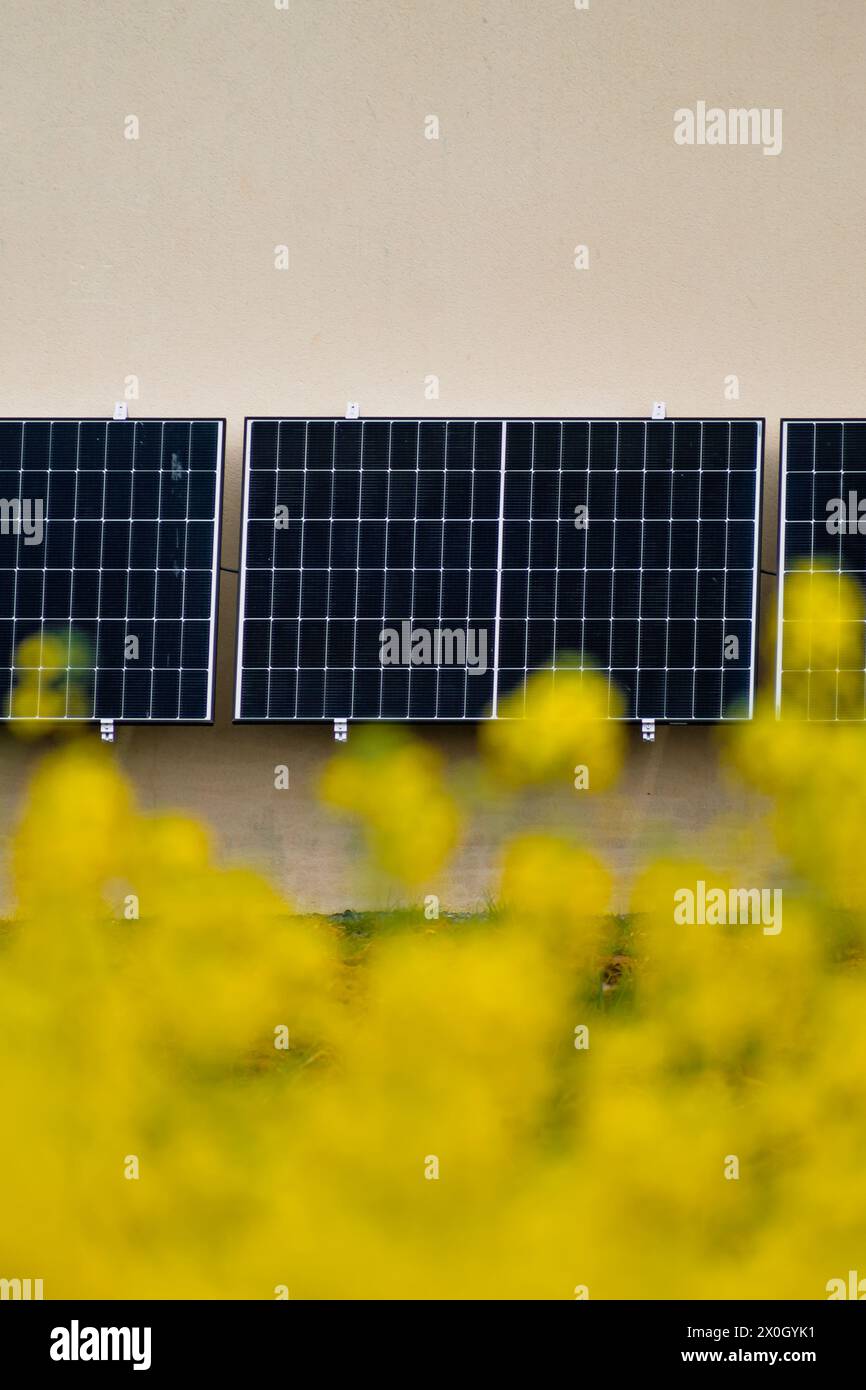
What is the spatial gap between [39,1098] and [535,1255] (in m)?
3.86

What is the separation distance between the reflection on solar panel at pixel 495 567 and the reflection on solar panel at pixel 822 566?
0.27 metres

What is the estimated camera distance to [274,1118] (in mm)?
15289

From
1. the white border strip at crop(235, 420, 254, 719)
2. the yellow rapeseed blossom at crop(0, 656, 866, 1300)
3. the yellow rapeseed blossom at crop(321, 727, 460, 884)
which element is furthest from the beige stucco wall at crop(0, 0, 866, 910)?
the yellow rapeseed blossom at crop(0, 656, 866, 1300)

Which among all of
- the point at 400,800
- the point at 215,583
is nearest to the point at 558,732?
the point at 400,800

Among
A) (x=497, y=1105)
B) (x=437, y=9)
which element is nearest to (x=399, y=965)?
(x=497, y=1105)

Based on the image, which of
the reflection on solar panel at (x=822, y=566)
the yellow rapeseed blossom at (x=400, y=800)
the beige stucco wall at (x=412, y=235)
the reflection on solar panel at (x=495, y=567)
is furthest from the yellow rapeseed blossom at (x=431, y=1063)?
the reflection on solar panel at (x=495, y=567)

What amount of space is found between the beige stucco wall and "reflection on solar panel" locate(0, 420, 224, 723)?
413 mm

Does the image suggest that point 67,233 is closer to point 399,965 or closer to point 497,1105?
point 399,965

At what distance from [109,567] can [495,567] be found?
3018 mm

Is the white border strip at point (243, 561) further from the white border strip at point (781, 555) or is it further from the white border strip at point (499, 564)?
the white border strip at point (781, 555)

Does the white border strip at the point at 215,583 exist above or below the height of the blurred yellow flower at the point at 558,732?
above

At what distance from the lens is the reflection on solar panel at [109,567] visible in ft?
52.6

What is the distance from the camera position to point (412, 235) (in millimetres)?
16547

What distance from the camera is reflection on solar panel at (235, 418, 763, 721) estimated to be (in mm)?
15828
